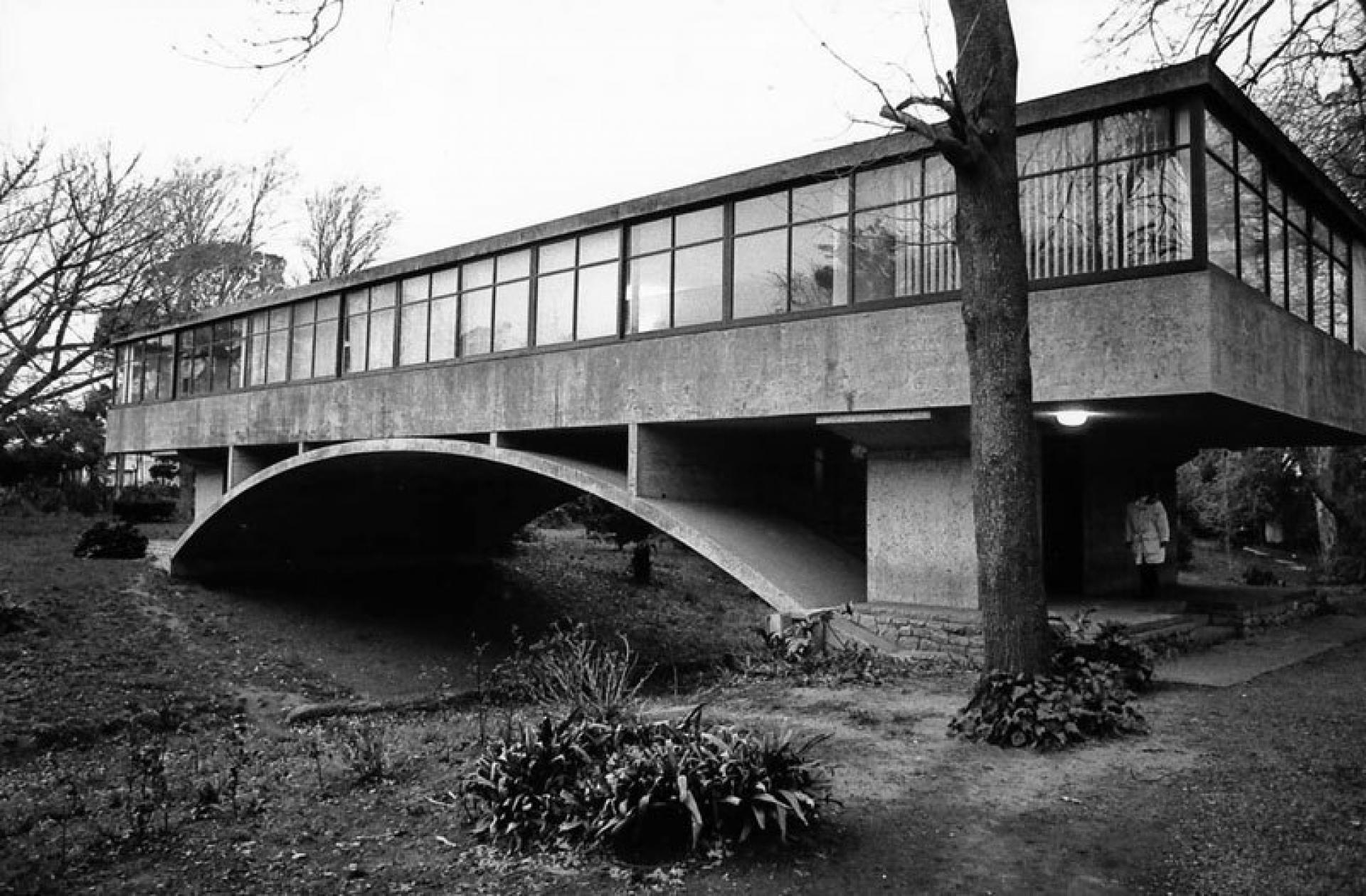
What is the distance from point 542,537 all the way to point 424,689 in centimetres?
1493

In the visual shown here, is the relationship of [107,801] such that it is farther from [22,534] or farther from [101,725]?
[22,534]

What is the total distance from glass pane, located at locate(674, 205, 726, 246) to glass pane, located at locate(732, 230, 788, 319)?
18.2 inches

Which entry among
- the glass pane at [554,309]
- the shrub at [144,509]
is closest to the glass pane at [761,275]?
the glass pane at [554,309]

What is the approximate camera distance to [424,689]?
57.5ft

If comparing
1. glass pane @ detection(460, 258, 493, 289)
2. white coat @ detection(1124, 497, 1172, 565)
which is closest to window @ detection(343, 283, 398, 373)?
glass pane @ detection(460, 258, 493, 289)

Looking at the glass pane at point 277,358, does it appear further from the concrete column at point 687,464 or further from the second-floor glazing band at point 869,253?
the concrete column at point 687,464

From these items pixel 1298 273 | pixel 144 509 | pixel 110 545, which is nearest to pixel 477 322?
pixel 1298 273

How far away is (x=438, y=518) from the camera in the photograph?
2550cm

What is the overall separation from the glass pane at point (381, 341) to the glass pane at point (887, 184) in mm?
9767

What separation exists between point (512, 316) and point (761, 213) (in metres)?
4.99

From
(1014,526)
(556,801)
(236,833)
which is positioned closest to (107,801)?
(236,833)

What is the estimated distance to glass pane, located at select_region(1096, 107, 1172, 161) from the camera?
31.2 ft

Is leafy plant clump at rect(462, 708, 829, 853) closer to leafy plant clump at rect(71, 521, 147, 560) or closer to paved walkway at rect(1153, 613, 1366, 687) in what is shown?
paved walkway at rect(1153, 613, 1366, 687)

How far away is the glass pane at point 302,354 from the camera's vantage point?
64.1ft
